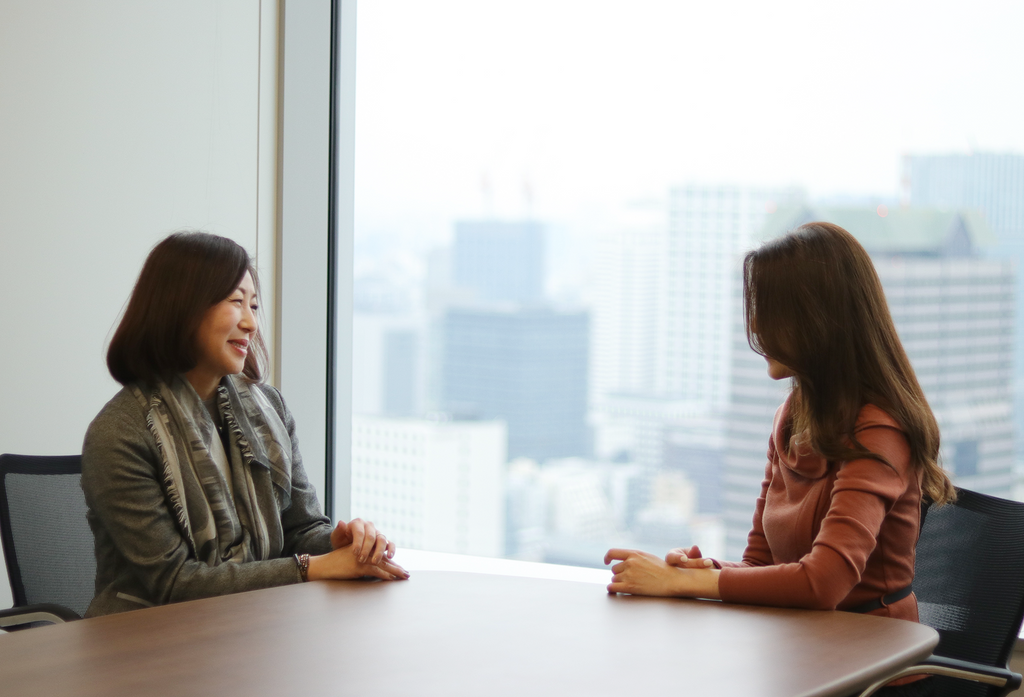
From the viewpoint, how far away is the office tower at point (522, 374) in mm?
4288

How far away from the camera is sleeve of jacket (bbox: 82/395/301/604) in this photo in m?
1.64

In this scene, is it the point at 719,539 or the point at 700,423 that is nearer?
the point at 719,539

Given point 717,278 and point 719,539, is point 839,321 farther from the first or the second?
point 717,278

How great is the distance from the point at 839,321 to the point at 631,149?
3.14 metres

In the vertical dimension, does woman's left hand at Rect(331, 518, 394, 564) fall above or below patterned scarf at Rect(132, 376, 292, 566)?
below

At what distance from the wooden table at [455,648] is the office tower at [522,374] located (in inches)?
93.6

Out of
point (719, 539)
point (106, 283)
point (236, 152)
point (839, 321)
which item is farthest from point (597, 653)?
point (719, 539)

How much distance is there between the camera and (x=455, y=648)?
1.29 m

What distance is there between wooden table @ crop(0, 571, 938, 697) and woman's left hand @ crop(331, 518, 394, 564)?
12cm

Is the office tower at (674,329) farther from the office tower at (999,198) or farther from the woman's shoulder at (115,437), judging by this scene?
the woman's shoulder at (115,437)

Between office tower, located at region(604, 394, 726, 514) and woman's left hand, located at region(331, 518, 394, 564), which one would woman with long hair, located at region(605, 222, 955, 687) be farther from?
office tower, located at region(604, 394, 726, 514)

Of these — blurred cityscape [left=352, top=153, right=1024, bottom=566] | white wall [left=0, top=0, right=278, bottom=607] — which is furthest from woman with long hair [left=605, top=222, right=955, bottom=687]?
white wall [left=0, top=0, right=278, bottom=607]

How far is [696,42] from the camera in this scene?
416 cm

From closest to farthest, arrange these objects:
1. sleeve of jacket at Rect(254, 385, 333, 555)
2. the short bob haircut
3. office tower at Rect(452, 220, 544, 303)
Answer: the short bob haircut, sleeve of jacket at Rect(254, 385, 333, 555), office tower at Rect(452, 220, 544, 303)
